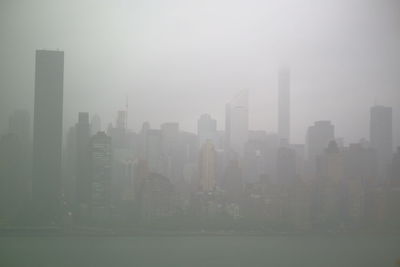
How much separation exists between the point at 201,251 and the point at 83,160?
49.0 inches

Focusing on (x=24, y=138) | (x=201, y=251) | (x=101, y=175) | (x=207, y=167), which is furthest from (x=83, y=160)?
(x=201, y=251)

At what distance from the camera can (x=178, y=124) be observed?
4.05m

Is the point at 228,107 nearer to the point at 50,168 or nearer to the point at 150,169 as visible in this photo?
the point at 150,169

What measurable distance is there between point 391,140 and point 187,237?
2.07m

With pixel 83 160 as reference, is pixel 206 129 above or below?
above

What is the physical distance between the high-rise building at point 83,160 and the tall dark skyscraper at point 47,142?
152 mm

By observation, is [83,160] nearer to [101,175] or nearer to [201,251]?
[101,175]

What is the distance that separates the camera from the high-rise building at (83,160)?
394cm

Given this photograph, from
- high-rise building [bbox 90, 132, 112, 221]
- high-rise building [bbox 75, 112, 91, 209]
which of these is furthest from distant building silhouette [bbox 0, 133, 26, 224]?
high-rise building [bbox 90, 132, 112, 221]

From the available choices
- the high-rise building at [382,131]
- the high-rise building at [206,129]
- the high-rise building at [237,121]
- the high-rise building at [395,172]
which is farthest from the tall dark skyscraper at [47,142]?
the high-rise building at [395,172]

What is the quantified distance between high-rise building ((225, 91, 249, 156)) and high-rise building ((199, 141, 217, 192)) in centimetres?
16

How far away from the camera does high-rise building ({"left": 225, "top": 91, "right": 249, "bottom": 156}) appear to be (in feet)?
13.4

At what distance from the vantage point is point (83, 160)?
398 cm

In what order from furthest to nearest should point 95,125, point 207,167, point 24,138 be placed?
1. point 207,167
2. point 95,125
3. point 24,138
